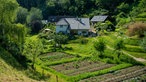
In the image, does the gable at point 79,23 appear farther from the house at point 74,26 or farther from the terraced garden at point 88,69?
the terraced garden at point 88,69

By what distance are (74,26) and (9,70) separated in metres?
42.0

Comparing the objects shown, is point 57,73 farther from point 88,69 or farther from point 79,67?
point 88,69

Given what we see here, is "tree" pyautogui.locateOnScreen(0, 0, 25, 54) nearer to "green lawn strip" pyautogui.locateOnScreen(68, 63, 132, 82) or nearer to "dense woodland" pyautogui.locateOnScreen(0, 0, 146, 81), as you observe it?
"dense woodland" pyautogui.locateOnScreen(0, 0, 146, 81)

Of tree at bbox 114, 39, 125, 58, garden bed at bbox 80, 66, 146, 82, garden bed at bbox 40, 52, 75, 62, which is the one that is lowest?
garden bed at bbox 80, 66, 146, 82

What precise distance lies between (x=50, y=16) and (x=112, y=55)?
2029 inches

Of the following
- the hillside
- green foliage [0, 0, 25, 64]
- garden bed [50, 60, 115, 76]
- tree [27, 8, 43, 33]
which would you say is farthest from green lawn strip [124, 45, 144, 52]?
tree [27, 8, 43, 33]

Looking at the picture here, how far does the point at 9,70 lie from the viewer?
37.3 m

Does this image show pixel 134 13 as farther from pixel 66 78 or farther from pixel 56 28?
pixel 66 78

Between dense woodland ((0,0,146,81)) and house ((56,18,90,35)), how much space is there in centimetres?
786

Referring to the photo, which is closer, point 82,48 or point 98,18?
point 82,48

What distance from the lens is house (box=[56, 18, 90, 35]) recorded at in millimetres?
77312

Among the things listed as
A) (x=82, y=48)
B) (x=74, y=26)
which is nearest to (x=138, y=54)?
(x=82, y=48)

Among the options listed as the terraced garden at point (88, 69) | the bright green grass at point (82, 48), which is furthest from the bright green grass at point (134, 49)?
the terraced garden at point (88, 69)

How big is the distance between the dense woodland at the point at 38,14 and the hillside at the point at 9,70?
7.92 ft
